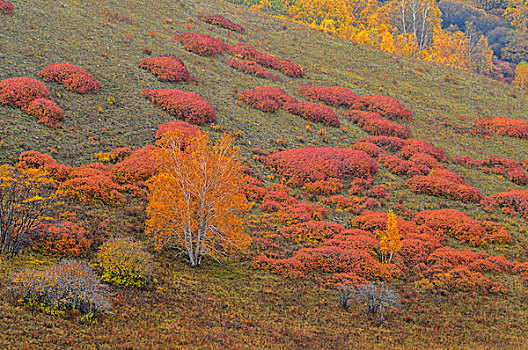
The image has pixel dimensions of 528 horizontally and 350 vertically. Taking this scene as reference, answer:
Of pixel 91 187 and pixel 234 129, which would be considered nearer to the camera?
pixel 91 187

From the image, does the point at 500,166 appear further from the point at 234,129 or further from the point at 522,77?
the point at 522,77

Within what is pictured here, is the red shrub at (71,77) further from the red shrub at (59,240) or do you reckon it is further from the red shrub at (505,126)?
the red shrub at (505,126)

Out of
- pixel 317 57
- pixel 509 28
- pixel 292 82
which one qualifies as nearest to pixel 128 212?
pixel 292 82

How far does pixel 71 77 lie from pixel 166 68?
9561mm

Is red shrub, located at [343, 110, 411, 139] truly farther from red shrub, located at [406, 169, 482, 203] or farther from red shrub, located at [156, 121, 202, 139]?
red shrub, located at [156, 121, 202, 139]

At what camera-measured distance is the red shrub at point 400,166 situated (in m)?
33.4

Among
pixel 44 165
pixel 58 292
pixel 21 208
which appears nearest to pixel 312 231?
pixel 58 292

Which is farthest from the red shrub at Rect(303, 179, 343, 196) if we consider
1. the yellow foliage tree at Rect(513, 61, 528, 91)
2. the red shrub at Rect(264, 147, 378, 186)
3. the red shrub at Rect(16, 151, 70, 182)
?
the yellow foliage tree at Rect(513, 61, 528, 91)

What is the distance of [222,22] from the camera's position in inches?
2261

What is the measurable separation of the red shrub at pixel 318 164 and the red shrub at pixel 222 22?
3100 cm

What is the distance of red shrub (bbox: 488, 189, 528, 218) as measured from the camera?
30047 mm

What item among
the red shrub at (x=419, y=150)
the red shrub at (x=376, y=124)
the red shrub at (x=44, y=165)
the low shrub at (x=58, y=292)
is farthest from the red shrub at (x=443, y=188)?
the low shrub at (x=58, y=292)

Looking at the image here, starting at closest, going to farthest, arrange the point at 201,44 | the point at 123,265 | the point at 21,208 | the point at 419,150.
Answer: the point at 123,265
the point at 21,208
the point at 419,150
the point at 201,44

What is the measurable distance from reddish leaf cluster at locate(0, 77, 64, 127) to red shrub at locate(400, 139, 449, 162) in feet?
95.5
